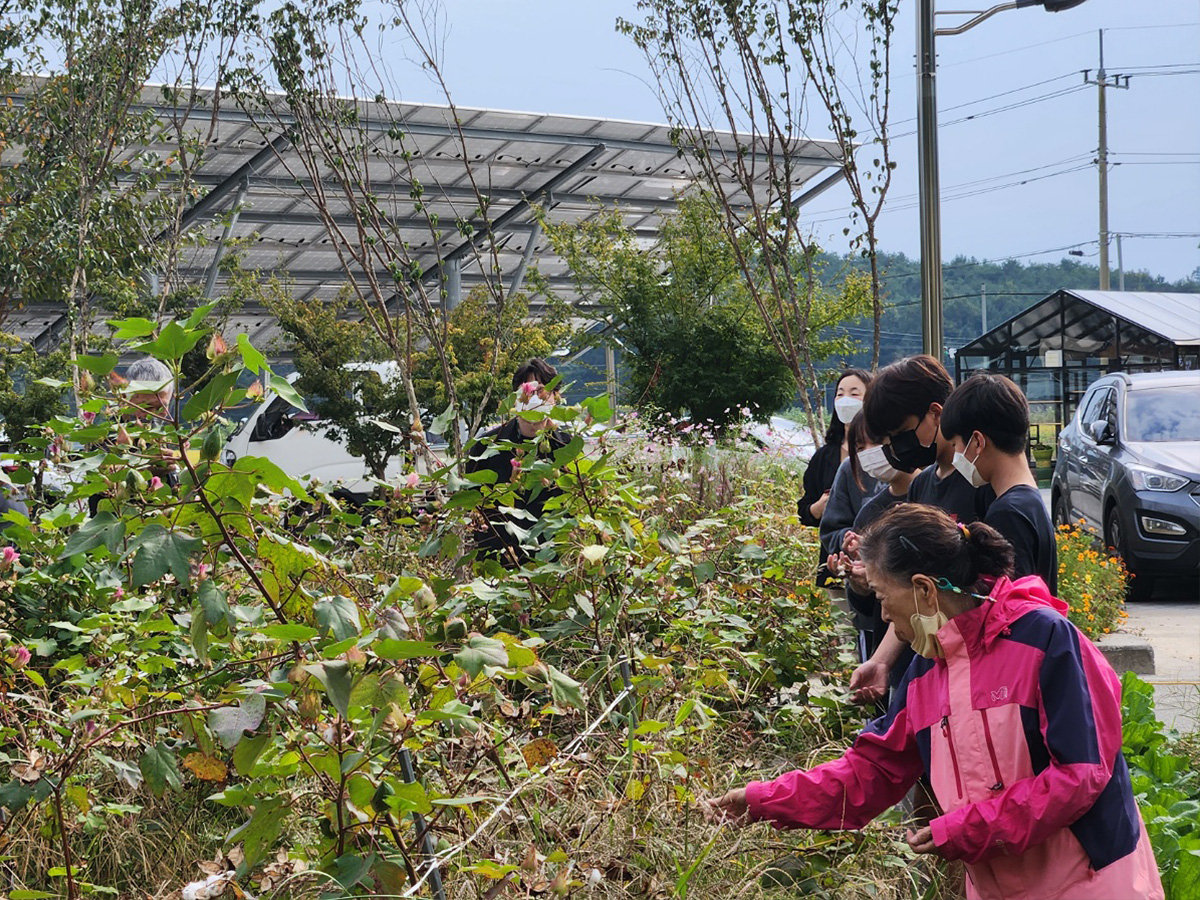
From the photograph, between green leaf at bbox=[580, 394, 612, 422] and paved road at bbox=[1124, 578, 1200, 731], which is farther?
paved road at bbox=[1124, 578, 1200, 731]

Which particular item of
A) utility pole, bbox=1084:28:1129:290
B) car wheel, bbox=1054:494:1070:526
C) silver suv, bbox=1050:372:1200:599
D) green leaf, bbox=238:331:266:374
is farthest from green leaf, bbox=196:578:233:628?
utility pole, bbox=1084:28:1129:290

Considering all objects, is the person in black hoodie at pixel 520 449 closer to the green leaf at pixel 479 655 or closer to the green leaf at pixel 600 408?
the green leaf at pixel 600 408

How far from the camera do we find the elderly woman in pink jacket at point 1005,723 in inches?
81.7

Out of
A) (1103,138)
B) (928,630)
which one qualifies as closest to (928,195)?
(928,630)

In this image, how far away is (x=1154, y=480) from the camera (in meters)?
9.84

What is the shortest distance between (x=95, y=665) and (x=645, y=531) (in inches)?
59.3

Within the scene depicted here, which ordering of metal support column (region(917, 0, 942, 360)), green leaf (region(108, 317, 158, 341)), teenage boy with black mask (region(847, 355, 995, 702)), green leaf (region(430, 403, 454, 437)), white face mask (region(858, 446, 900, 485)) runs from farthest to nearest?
metal support column (region(917, 0, 942, 360)), white face mask (region(858, 446, 900, 485)), teenage boy with black mask (region(847, 355, 995, 702)), green leaf (region(430, 403, 454, 437)), green leaf (region(108, 317, 158, 341))

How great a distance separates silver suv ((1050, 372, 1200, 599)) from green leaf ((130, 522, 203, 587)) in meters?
9.19

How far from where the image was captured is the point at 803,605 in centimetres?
465

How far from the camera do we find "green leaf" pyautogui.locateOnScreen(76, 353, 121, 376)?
1.94m

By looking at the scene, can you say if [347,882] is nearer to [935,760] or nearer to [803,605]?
[935,760]

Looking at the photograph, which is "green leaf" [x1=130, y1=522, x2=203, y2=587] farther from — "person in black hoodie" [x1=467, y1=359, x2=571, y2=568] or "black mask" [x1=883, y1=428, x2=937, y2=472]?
"black mask" [x1=883, y1=428, x2=937, y2=472]

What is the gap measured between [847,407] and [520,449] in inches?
74.0

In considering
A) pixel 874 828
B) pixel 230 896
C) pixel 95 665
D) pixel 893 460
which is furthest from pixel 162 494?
pixel 893 460
